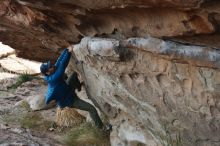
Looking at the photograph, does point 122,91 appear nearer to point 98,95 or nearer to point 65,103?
point 98,95

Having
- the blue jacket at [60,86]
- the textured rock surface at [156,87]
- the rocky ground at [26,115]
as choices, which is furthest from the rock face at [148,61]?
the rocky ground at [26,115]

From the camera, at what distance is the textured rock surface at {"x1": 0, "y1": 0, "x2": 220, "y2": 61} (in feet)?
16.7

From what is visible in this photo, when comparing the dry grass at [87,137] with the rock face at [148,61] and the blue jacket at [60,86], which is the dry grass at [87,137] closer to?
the rock face at [148,61]

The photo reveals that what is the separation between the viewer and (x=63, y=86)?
7.46 meters

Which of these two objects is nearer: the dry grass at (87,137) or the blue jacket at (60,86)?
the blue jacket at (60,86)

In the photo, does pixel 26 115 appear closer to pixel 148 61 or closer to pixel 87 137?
pixel 87 137

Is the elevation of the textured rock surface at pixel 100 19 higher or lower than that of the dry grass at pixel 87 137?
higher

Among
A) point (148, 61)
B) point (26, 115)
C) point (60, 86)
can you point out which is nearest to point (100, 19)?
point (148, 61)

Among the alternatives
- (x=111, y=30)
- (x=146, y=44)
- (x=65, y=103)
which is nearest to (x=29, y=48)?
(x=65, y=103)

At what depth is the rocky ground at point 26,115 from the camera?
7.80 meters

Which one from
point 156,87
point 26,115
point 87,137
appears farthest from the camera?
point 26,115

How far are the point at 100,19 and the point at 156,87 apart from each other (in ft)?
4.00

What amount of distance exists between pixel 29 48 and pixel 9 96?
112 centimetres

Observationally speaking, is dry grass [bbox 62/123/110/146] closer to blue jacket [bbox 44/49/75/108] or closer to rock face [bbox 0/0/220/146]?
rock face [bbox 0/0/220/146]
